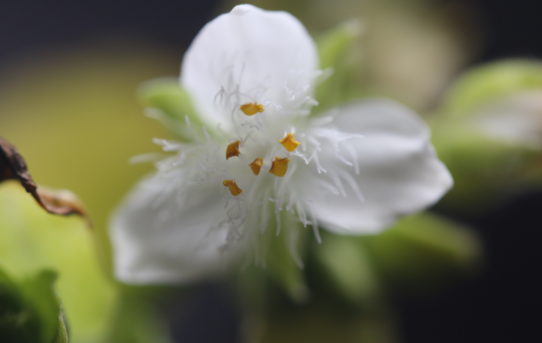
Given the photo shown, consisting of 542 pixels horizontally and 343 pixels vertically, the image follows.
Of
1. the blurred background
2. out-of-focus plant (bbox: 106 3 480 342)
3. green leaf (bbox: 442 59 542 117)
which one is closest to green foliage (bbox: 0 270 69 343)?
the blurred background

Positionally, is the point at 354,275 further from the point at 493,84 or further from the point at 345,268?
the point at 493,84

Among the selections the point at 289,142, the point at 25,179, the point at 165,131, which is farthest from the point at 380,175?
the point at 165,131

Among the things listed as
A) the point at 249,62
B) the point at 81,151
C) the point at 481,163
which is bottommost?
the point at 81,151

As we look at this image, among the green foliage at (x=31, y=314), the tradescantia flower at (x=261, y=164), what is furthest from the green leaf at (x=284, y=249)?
the green foliage at (x=31, y=314)

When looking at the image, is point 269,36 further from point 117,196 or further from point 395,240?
point 117,196

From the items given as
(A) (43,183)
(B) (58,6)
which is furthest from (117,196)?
(B) (58,6)

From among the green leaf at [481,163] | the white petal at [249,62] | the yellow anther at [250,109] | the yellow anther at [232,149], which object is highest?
the white petal at [249,62]

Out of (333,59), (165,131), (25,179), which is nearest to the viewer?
(25,179)

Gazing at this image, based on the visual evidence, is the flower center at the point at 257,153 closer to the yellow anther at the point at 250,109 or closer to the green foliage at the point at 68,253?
the yellow anther at the point at 250,109
